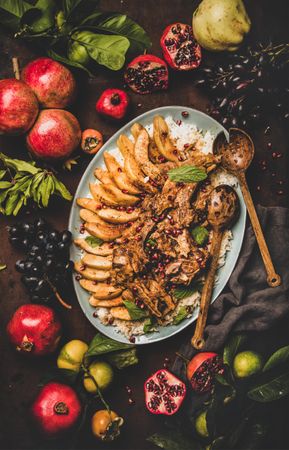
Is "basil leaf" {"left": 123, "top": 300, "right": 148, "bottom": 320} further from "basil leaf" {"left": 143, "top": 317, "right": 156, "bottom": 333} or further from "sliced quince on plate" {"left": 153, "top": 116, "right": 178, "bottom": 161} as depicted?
"sliced quince on plate" {"left": 153, "top": 116, "right": 178, "bottom": 161}

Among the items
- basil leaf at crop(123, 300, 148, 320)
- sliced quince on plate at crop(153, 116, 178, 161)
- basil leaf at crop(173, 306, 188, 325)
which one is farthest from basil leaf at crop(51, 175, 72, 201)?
basil leaf at crop(173, 306, 188, 325)

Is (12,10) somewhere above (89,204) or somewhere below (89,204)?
above

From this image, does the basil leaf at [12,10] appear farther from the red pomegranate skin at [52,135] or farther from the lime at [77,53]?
the red pomegranate skin at [52,135]

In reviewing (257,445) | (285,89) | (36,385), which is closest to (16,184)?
(36,385)

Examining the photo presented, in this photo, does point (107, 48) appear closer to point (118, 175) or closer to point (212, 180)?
point (118, 175)

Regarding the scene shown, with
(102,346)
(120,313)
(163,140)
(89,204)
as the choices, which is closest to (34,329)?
(102,346)

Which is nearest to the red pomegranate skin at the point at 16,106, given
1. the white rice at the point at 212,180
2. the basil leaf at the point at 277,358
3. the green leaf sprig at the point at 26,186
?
the green leaf sprig at the point at 26,186
